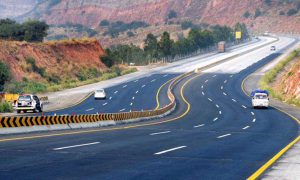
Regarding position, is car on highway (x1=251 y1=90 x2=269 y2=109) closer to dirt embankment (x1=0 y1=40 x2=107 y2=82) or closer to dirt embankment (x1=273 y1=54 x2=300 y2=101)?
dirt embankment (x1=273 y1=54 x2=300 y2=101)

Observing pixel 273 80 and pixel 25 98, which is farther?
pixel 273 80

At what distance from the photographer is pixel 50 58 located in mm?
106500

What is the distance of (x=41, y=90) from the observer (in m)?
82.4

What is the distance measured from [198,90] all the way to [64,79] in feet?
85.0

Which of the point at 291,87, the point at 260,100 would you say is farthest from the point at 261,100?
the point at 291,87

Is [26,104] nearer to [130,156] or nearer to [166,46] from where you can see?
[130,156]

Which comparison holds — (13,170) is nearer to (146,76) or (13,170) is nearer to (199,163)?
(199,163)

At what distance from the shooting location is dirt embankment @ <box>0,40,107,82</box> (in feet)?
310

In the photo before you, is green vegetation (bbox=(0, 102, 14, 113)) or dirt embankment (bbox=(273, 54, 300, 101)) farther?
dirt embankment (bbox=(273, 54, 300, 101))

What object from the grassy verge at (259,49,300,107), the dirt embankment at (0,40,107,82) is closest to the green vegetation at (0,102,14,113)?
the grassy verge at (259,49,300,107)

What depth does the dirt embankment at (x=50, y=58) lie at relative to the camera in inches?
3725

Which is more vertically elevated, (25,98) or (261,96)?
(25,98)

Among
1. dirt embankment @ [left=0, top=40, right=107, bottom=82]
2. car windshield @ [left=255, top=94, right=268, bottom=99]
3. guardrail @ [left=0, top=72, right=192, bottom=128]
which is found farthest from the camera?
dirt embankment @ [left=0, top=40, right=107, bottom=82]

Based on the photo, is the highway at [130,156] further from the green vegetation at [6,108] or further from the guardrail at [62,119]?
the green vegetation at [6,108]
